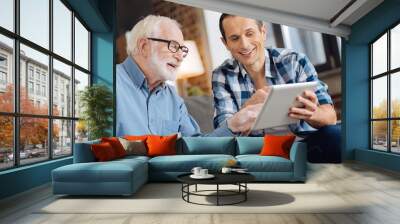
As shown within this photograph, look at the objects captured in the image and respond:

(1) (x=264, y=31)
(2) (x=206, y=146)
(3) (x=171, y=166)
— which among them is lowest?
(3) (x=171, y=166)

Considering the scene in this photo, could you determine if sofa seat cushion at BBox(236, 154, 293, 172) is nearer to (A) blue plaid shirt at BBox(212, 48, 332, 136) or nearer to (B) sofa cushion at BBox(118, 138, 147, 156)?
(B) sofa cushion at BBox(118, 138, 147, 156)

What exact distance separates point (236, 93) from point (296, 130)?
59.4 inches

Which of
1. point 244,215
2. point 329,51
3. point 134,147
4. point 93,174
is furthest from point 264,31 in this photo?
point 244,215

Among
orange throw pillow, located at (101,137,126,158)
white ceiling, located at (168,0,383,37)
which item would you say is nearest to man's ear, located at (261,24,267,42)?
white ceiling, located at (168,0,383,37)

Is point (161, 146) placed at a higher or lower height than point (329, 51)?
lower

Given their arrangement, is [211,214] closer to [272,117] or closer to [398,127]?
[272,117]

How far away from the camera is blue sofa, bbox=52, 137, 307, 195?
15.7 ft

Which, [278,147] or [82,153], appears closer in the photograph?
[82,153]

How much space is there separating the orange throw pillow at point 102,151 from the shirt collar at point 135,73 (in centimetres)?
286

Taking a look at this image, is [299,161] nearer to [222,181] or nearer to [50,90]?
[222,181]

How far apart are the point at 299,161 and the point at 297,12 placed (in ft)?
11.7

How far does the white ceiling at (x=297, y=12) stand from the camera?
7.57 meters

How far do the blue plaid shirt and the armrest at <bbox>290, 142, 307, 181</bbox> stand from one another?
2.37 m

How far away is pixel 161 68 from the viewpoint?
8438mm
